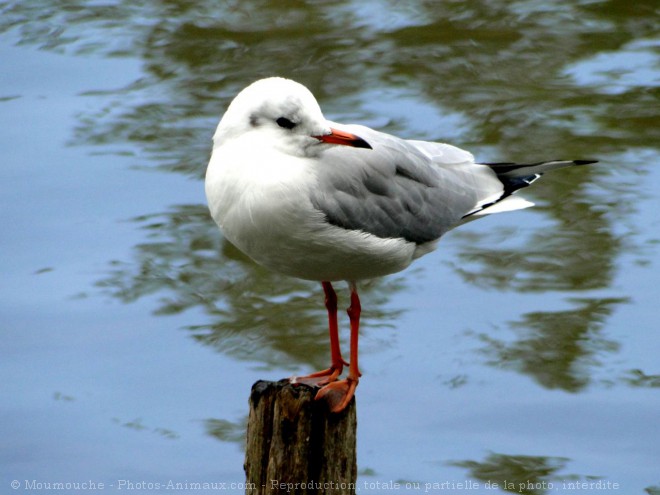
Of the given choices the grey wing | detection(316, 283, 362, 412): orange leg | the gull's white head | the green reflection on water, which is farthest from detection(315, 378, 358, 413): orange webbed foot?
the green reflection on water

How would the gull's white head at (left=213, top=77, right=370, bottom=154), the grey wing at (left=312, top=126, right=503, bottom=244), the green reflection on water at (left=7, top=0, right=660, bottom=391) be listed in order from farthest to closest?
the green reflection on water at (left=7, top=0, right=660, bottom=391), the grey wing at (left=312, top=126, right=503, bottom=244), the gull's white head at (left=213, top=77, right=370, bottom=154)

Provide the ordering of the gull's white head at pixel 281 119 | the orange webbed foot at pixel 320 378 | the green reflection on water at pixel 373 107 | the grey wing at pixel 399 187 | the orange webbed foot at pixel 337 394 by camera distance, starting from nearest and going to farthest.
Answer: the gull's white head at pixel 281 119
the orange webbed foot at pixel 337 394
the grey wing at pixel 399 187
the orange webbed foot at pixel 320 378
the green reflection on water at pixel 373 107

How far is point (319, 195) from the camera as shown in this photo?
4715 mm

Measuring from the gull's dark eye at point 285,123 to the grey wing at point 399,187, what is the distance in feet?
0.80

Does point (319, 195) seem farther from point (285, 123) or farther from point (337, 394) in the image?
point (337, 394)

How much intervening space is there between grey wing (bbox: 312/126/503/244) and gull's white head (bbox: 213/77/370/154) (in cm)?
20

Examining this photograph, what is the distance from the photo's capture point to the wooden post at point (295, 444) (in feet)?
15.2

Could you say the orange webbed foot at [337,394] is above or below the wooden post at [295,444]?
above

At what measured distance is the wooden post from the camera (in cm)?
462

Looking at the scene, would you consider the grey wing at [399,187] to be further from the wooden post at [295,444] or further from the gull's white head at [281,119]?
the wooden post at [295,444]

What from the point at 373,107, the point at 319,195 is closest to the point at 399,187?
the point at 319,195

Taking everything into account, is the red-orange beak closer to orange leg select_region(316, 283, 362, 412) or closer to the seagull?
the seagull

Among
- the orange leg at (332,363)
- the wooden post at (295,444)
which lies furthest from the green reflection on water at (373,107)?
the wooden post at (295,444)

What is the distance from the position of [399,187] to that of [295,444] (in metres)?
1.19
